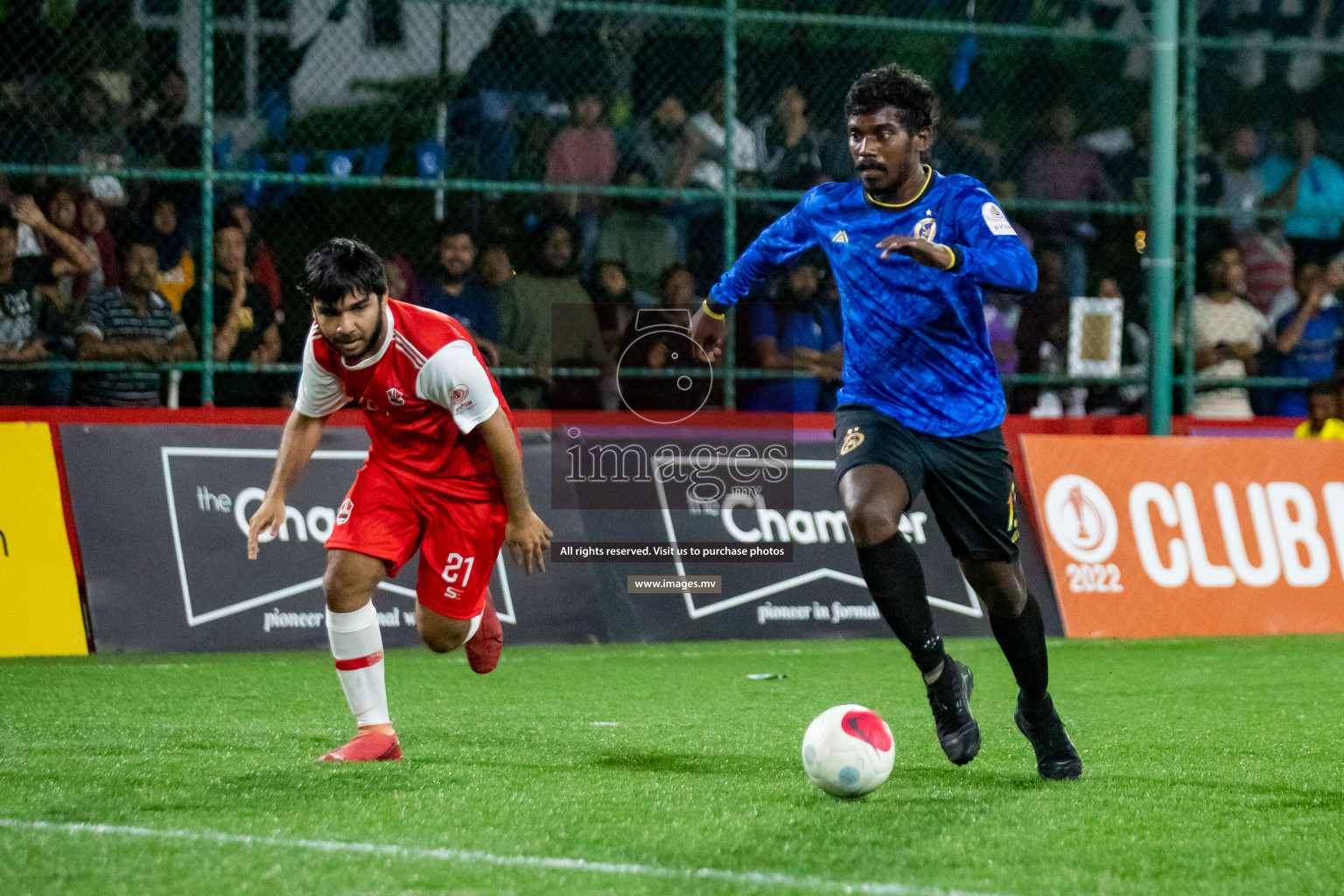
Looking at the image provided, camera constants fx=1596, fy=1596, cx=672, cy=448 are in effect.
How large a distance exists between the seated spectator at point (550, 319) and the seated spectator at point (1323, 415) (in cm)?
489

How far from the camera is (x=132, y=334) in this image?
978 centimetres

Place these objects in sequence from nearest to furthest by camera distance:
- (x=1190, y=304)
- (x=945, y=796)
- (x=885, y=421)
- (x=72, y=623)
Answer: (x=945, y=796)
(x=885, y=421)
(x=72, y=623)
(x=1190, y=304)

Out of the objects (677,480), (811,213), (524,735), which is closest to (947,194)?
(811,213)

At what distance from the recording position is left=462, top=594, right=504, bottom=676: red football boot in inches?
230

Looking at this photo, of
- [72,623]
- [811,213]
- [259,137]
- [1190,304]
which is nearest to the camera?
[811,213]

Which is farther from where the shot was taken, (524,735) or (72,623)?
(72,623)

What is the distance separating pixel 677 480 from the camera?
31.4ft

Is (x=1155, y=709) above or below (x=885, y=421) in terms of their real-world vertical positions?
below

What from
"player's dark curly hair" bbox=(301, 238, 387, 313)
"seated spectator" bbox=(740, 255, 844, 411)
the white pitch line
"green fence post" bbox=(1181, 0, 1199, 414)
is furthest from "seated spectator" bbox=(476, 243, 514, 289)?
the white pitch line

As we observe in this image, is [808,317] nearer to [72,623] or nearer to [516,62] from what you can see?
[516,62]

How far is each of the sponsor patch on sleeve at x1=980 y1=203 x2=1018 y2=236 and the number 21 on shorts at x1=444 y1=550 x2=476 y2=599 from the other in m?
2.09

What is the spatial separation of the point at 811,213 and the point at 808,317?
581 centimetres

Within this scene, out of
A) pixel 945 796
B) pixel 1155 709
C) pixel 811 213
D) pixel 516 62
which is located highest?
pixel 516 62

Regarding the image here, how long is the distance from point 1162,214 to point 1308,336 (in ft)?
6.95
